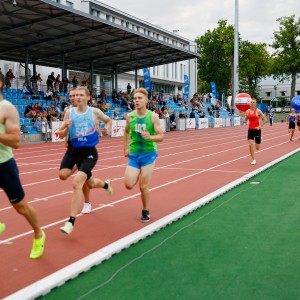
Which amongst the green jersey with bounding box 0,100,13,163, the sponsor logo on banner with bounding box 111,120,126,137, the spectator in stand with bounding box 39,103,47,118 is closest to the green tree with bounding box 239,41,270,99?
the sponsor logo on banner with bounding box 111,120,126,137

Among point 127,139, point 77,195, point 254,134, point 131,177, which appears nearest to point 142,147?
point 127,139

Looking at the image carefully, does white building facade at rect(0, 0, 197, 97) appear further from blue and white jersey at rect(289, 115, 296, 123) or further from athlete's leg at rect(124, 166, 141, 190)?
athlete's leg at rect(124, 166, 141, 190)

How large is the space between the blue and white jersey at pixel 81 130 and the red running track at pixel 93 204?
3.89 ft

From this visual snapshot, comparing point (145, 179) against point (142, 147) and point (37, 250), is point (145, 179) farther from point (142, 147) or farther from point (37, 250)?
point (37, 250)

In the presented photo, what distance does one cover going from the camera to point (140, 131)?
20.8 ft

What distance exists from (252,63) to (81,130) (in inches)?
2998

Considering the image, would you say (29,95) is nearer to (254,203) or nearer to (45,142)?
(45,142)

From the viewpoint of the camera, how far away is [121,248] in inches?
199

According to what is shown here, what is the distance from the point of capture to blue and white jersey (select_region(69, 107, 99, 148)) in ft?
19.9

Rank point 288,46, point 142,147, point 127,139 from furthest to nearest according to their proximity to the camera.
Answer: point 288,46 → point 127,139 → point 142,147

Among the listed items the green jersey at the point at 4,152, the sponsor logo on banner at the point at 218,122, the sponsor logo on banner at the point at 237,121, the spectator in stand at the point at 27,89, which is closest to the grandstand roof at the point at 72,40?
the spectator in stand at the point at 27,89

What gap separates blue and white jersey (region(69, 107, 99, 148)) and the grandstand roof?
1478cm

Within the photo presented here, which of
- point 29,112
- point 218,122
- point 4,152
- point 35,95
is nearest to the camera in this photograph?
point 4,152

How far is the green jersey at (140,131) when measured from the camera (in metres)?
6.34
